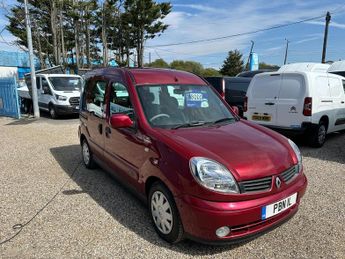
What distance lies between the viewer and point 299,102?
23.5ft

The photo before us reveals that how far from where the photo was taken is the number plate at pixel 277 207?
9.60 ft

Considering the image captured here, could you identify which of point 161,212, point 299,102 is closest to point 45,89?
point 299,102

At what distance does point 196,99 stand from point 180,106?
0.31 m

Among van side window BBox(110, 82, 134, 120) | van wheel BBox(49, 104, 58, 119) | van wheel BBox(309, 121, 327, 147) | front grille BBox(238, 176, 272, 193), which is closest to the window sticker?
van side window BBox(110, 82, 134, 120)

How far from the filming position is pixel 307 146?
7.65 metres

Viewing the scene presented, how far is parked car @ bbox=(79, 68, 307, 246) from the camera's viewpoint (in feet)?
9.29

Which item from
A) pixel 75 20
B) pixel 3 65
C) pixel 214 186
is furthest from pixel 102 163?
pixel 3 65

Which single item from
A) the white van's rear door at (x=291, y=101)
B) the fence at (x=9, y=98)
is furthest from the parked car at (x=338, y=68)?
the fence at (x=9, y=98)

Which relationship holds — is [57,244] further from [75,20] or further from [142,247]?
[75,20]

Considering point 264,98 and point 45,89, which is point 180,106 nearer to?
point 264,98

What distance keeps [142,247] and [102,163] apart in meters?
2.10

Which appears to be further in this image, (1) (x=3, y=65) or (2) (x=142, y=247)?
(1) (x=3, y=65)

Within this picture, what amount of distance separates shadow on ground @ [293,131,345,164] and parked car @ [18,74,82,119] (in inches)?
360

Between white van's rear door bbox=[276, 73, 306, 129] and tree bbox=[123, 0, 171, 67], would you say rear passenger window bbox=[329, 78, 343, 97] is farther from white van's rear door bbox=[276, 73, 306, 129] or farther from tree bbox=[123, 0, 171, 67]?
tree bbox=[123, 0, 171, 67]
